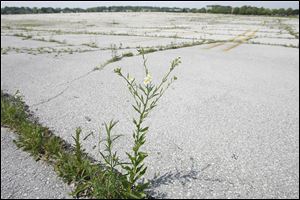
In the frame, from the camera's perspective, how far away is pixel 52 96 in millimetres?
4426

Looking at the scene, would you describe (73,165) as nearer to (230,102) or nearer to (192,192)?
(192,192)

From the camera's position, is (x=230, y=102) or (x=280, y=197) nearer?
(x=280, y=197)

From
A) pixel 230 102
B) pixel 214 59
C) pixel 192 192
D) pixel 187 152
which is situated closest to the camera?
pixel 192 192

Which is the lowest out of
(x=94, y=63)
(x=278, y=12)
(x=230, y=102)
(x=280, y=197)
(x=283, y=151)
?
(x=280, y=197)

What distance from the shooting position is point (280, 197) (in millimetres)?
2592

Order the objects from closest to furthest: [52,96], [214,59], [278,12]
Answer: [52,96], [214,59], [278,12]

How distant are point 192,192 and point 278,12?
305 feet

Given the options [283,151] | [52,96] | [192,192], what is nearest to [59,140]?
[52,96]

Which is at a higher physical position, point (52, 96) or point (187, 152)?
point (52, 96)

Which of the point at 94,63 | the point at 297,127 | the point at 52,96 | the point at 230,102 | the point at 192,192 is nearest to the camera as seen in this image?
the point at 192,192

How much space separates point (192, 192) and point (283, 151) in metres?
1.49

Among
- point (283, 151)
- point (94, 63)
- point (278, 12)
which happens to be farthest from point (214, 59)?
point (278, 12)

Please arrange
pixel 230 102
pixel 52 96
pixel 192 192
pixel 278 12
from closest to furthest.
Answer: pixel 192 192 < pixel 52 96 < pixel 230 102 < pixel 278 12

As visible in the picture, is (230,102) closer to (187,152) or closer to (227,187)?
(187,152)
